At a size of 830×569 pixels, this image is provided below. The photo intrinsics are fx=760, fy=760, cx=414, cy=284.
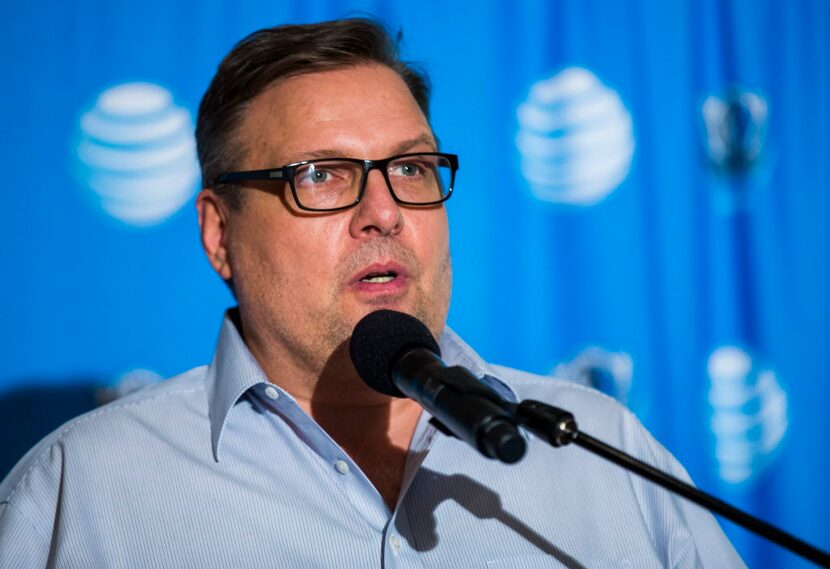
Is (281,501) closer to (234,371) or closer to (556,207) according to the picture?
(234,371)

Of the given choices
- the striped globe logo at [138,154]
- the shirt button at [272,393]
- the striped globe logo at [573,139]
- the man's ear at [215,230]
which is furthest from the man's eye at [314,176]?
the striped globe logo at [573,139]

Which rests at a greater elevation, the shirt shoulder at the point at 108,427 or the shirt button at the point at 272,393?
the shirt button at the point at 272,393

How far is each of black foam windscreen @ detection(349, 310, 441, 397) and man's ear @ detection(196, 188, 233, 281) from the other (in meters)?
0.55

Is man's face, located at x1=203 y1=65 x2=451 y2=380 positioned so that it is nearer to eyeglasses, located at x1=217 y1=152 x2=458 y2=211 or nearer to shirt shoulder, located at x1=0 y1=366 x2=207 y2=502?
eyeglasses, located at x1=217 y1=152 x2=458 y2=211

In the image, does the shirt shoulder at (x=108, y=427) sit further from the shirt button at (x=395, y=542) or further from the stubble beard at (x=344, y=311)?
the shirt button at (x=395, y=542)

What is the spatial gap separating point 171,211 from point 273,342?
1.84ft

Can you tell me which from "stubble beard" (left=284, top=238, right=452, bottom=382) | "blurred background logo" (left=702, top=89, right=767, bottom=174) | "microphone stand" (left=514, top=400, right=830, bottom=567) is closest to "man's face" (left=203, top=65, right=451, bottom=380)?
"stubble beard" (left=284, top=238, right=452, bottom=382)

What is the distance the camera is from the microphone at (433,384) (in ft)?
2.01

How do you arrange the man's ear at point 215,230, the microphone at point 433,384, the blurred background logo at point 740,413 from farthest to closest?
the blurred background logo at point 740,413 < the man's ear at point 215,230 < the microphone at point 433,384

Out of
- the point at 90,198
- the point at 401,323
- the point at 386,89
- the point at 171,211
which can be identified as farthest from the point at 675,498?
the point at 90,198

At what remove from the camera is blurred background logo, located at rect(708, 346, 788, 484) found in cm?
202

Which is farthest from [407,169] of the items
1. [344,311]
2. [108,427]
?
[108,427]

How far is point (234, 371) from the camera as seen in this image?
1.26 meters

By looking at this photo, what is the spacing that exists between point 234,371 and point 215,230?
1.07ft
